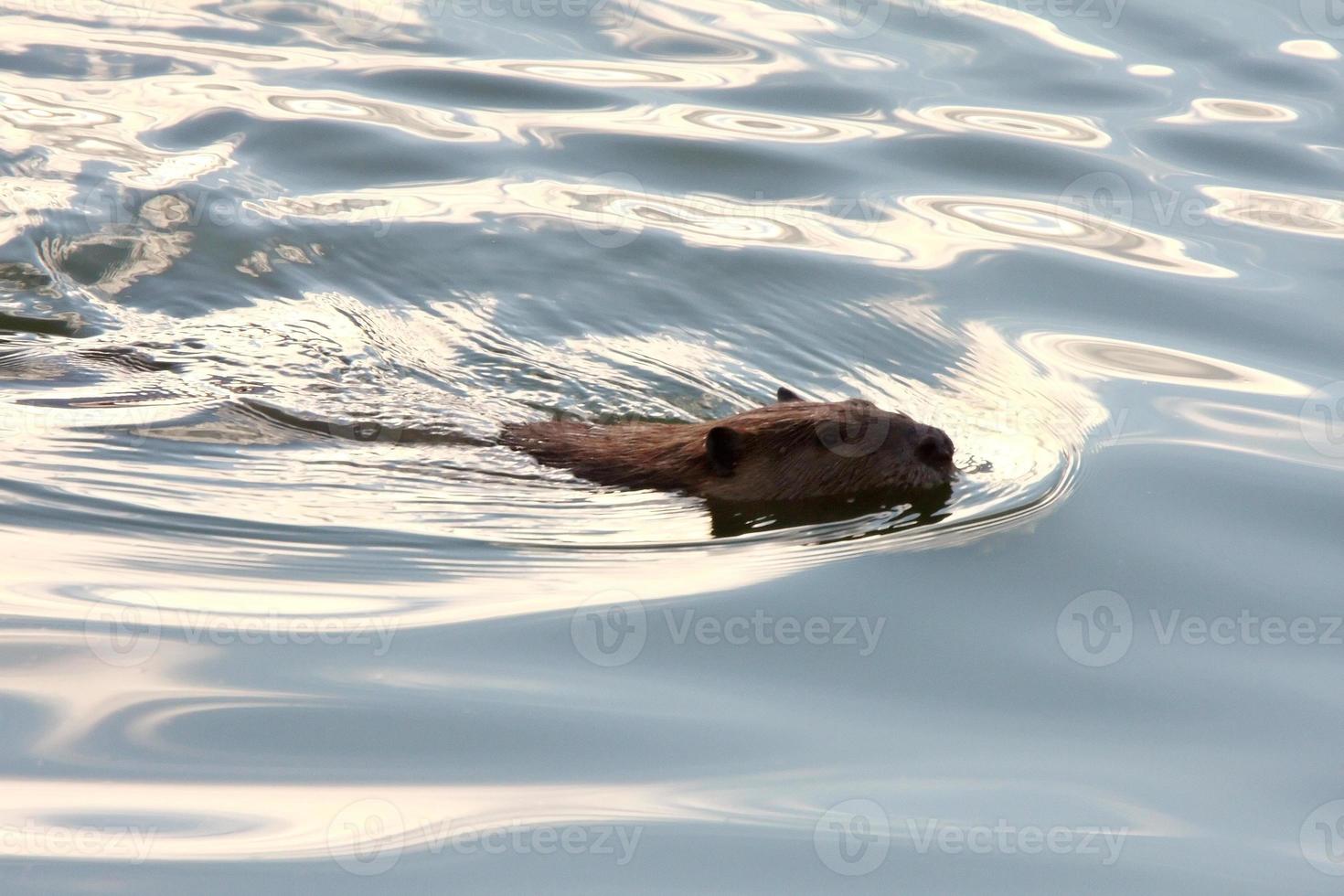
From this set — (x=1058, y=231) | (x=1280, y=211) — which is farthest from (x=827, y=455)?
(x=1280, y=211)

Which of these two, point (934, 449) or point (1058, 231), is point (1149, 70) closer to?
point (1058, 231)

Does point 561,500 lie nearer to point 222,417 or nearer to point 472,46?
point 222,417

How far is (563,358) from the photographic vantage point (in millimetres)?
7957

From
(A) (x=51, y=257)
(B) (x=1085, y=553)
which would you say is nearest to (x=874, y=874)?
(B) (x=1085, y=553)

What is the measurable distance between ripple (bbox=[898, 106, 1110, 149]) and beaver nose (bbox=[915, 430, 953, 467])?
5564 millimetres

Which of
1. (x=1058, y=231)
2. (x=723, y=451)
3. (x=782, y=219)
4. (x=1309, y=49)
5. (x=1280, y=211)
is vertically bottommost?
(x=723, y=451)

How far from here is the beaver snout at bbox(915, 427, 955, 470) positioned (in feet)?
19.9

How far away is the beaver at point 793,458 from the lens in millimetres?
6117

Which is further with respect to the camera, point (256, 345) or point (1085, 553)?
point (256, 345)

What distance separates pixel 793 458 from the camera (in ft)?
20.4

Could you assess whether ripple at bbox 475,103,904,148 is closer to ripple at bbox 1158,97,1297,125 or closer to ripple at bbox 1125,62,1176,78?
ripple at bbox 1158,97,1297,125

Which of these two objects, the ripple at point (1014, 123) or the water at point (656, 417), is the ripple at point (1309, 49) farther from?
the ripple at point (1014, 123)

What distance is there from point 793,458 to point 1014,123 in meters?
6.02

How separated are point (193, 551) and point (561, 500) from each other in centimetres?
144
